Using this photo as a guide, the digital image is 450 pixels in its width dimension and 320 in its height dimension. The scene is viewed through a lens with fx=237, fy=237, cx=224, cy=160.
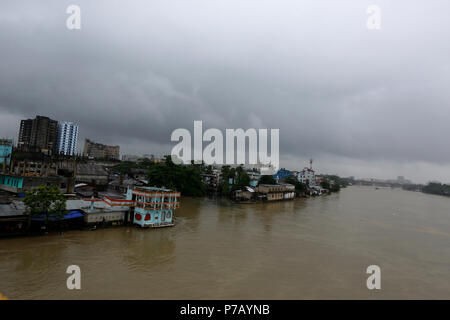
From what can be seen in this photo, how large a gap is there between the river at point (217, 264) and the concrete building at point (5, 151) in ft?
68.6

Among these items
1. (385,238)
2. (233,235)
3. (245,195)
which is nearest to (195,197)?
(245,195)

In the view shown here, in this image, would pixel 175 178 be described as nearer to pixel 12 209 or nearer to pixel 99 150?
pixel 12 209

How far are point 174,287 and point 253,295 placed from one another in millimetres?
3833

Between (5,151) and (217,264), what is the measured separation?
3283cm

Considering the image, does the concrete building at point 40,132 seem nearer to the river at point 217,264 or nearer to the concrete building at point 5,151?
the concrete building at point 5,151

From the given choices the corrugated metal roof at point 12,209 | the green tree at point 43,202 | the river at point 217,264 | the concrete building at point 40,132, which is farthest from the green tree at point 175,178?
the concrete building at point 40,132

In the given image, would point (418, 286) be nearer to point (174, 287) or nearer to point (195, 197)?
point (174, 287)

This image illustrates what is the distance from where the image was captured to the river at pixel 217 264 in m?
11.2

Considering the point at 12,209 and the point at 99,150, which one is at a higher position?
the point at 99,150

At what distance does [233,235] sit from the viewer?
21234mm

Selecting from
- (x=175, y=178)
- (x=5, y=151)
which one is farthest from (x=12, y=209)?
(x=175, y=178)

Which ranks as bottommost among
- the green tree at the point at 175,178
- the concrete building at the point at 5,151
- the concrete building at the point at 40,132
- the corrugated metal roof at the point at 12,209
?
the corrugated metal roof at the point at 12,209

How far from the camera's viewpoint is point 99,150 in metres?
115

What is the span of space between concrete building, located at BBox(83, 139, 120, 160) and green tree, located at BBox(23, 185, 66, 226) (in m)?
95.8
